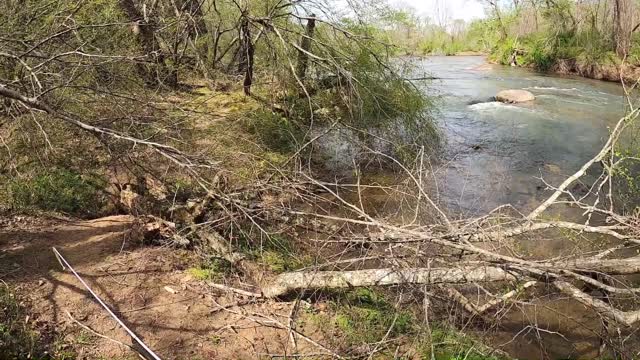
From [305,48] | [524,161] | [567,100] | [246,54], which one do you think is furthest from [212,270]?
[567,100]

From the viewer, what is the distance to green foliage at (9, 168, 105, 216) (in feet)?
20.1

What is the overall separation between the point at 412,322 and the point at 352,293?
2.30ft

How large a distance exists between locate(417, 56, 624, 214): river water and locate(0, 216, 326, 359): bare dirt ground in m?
4.25


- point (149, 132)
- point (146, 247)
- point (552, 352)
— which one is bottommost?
point (552, 352)

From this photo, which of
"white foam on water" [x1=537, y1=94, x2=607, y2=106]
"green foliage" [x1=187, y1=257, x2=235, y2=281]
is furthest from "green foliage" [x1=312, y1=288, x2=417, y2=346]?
"white foam on water" [x1=537, y1=94, x2=607, y2=106]

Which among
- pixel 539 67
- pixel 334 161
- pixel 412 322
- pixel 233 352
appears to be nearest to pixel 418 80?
pixel 334 161

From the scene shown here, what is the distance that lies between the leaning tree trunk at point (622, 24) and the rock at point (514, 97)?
600cm

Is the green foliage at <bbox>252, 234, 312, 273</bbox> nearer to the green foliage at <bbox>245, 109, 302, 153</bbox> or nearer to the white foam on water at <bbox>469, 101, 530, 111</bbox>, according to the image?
the green foliage at <bbox>245, 109, 302, 153</bbox>

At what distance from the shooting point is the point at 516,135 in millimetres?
12516

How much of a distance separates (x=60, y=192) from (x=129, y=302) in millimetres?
2577

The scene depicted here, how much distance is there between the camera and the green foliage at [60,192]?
20.1 ft

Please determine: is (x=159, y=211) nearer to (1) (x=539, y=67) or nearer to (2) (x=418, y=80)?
(2) (x=418, y=80)

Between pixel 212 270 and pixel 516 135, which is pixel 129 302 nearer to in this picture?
pixel 212 270

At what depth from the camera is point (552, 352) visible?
4.83 meters
